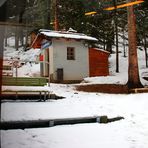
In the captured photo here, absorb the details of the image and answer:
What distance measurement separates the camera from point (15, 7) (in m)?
4.77

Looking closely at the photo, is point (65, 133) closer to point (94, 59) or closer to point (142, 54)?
point (94, 59)

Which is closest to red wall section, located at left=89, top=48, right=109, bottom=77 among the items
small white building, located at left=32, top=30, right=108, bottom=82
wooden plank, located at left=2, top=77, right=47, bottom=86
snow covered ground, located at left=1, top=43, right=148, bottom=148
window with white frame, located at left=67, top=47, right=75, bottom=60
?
small white building, located at left=32, top=30, right=108, bottom=82

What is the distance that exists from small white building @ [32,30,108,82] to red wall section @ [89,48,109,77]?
514mm

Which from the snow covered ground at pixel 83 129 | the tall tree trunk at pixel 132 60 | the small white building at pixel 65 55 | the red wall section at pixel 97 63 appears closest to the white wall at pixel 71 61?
the small white building at pixel 65 55

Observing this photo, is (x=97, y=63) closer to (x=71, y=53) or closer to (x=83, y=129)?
(x=71, y=53)

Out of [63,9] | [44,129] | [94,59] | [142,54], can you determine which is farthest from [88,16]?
[44,129]

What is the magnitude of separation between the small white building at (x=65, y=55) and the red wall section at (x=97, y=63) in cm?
51

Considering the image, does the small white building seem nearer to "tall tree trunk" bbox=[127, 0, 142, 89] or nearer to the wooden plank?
"tall tree trunk" bbox=[127, 0, 142, 89]

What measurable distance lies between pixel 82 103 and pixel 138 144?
5.73 metres

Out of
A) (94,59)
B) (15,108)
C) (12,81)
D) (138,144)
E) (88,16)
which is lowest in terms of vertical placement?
(138,144)

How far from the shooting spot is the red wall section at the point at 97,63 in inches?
1102

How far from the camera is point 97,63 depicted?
28531 millimetres

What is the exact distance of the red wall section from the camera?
91.9 feet

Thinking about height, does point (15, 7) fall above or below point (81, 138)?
above
